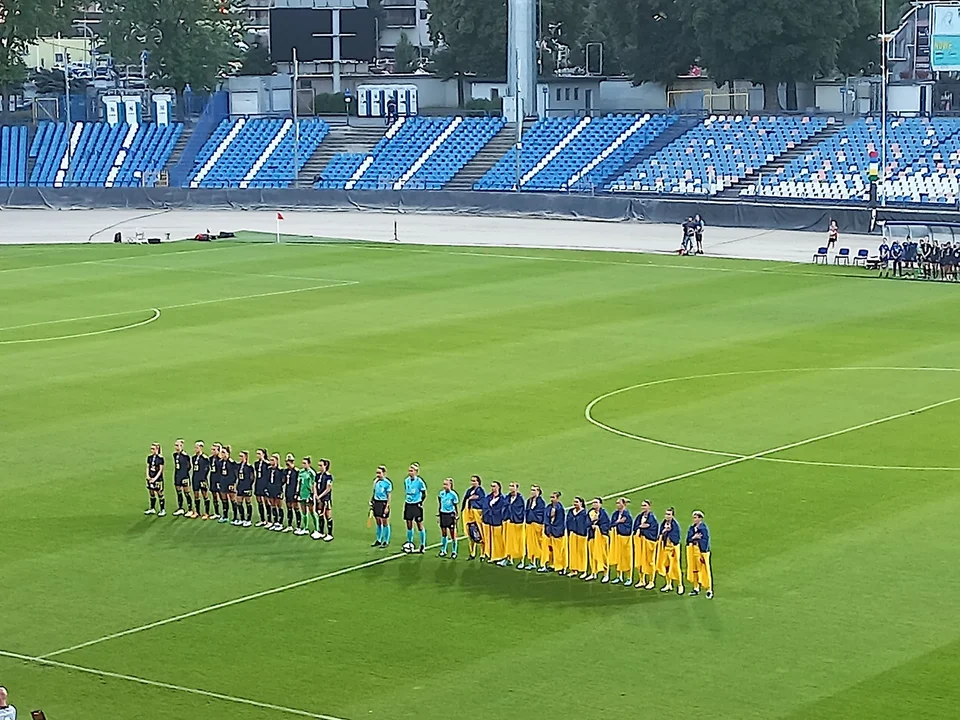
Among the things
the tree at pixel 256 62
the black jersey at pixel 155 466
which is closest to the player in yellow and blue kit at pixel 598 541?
the black jersey at pixel 155 466

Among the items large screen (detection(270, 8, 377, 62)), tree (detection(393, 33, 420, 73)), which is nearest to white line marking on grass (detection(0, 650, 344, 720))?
large screen (detection(270, 8, 377, 62))

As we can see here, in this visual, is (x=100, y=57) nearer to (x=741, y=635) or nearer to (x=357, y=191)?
(x=357, y=191)

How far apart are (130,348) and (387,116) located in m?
57.3

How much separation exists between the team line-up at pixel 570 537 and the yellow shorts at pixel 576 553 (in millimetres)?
13

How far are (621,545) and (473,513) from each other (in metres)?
2.22

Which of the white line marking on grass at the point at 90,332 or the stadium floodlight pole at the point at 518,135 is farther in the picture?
the stadium floodlight pole at the point at 518,135

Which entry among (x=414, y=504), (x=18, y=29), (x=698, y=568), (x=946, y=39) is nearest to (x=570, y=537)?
(x=698, y=568)

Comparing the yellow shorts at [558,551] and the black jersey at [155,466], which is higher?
the black jersey at [155,466]

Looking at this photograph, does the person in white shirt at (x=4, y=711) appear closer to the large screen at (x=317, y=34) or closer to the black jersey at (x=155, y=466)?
the black jersey at (x=155, y=466)

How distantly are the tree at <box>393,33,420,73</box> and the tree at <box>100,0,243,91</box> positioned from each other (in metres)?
22.6

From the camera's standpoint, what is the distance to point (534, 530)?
83.3 ft

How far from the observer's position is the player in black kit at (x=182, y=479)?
28719mm

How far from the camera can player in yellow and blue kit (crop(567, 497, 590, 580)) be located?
24.9 m

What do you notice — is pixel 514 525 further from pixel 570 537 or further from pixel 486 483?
pixel 486 483
